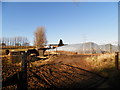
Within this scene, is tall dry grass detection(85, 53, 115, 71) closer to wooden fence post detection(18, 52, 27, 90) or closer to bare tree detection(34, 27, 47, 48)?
wooden fence post detection(18, 52, 27, 90)

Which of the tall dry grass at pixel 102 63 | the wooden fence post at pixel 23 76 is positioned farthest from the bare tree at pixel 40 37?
the wooden fence post at pixel 23 76

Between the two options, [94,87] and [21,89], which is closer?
[21,89]

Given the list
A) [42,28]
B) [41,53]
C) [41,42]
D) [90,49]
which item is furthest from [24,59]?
[42,28]

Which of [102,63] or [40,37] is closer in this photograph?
[102,63]

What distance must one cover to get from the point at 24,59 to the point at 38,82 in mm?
1868

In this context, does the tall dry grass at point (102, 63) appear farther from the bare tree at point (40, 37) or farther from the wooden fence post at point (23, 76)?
the bare tree at point (40, 37)

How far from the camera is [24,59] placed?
229 cm

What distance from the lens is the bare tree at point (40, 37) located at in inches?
1344

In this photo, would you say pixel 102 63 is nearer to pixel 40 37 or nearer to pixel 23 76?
pixel 23 76

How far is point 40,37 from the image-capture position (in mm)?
35000

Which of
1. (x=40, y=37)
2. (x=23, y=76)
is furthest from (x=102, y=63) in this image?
(x=40, y=37)

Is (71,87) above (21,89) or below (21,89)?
below

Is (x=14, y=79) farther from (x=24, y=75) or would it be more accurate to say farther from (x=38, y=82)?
(x=24, y=75)

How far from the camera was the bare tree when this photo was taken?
3412cm
